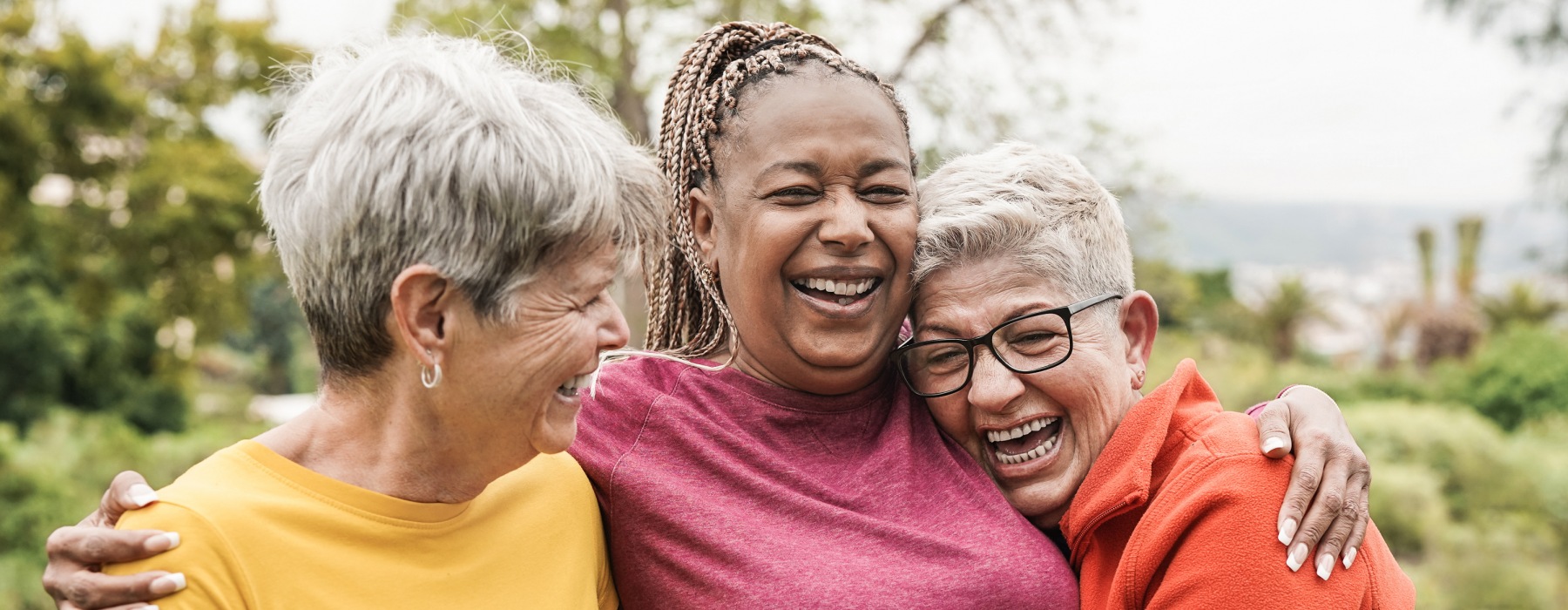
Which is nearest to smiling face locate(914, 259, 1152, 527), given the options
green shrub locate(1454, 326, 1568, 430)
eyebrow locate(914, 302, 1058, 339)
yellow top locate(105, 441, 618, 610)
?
eyebrow locate(914, 302, 1058, 339)

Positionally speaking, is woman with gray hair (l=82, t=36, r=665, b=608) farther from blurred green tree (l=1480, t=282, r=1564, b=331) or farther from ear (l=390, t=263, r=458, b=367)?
blurred green tree (l=1480, t=282, r=1564, b=331)

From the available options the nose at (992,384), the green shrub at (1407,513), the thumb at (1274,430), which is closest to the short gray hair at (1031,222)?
the nose at (992,384)

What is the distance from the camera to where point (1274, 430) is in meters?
2.19

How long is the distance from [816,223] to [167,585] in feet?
4.44

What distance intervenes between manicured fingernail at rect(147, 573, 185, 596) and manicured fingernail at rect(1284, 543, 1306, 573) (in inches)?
69.9

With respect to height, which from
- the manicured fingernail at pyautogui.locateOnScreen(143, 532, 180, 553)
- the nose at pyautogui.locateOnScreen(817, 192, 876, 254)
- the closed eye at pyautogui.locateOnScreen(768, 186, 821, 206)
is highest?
the closed eye at pyautogui.locateOnScreen(768, 186, 821, 206)

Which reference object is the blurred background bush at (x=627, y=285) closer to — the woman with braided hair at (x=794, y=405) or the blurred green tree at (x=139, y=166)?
the blurred green tree at (x=139, y=166)

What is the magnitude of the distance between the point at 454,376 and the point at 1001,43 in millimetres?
10429

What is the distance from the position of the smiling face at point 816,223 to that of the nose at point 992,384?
0.75 feet

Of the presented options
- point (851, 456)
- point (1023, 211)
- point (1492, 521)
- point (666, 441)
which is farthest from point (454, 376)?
point (1492, 521)

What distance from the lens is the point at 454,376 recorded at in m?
1.88

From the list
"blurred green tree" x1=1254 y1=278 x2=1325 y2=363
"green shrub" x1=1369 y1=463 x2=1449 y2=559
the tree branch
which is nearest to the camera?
"green shrub" x1=1369 y1=463 x2=1449 y2=559

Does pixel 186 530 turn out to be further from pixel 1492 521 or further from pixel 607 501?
pixel 1492 521

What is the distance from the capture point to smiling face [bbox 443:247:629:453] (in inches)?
73.5
